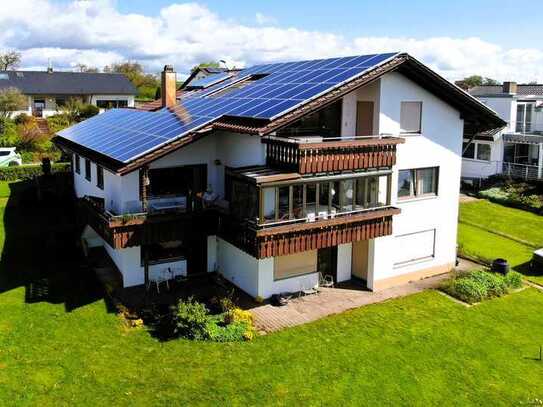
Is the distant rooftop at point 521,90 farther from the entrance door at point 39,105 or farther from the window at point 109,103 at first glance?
the entrance door at point 39,105

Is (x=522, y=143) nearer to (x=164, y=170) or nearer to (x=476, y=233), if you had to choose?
(x=476, y=233)

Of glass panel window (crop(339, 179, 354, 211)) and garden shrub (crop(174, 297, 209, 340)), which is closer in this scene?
garden shrub (crop(174, 297, 209, 340))

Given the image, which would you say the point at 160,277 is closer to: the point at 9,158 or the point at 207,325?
the point at 207,325

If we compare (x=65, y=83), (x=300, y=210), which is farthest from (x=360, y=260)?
(x=65, y=83)

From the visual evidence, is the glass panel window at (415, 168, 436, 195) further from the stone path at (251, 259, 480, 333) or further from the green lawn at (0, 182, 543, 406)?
the green lawn at (0, 182, 543, 406)

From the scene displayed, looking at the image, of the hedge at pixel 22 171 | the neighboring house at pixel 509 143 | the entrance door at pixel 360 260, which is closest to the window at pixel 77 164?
the hedge at pixel 22 171

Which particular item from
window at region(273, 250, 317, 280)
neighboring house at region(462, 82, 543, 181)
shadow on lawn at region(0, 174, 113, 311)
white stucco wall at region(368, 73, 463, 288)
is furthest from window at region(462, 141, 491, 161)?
shadow on lawn at region(0, 174, 113, 311)

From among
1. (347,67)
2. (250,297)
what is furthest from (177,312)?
(347,67)
